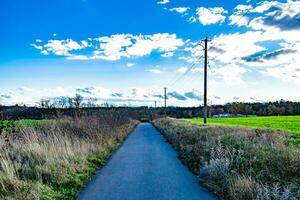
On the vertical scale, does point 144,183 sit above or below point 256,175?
below

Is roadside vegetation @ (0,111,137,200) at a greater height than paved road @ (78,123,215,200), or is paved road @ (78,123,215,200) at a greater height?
roadside vegetation @ (0,111,137,200)

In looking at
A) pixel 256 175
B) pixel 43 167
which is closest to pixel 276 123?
pixel 256 175

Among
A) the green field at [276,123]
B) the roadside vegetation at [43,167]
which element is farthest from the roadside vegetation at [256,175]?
the green field at [276,123]

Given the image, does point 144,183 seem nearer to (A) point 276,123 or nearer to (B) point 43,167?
(B) point 43,167

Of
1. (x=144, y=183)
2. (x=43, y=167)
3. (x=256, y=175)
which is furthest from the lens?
(x=43, y=167)

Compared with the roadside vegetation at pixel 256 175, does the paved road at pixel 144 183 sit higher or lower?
lower

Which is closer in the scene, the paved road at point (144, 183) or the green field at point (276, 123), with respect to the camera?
the paved road at point (144, 183)

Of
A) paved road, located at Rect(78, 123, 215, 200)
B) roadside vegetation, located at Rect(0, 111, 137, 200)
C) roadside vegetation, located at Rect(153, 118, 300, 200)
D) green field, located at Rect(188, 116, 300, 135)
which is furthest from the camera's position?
green field, located at Rect(188, 116, 300, 135)

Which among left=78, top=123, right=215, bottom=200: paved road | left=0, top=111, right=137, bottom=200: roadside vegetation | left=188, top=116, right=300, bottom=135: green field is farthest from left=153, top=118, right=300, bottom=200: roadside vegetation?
left=188, top=116, right=300, bottom=135: green field

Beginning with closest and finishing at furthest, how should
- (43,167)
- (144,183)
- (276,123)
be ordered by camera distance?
(144,183)
(43,167)
(276,123)

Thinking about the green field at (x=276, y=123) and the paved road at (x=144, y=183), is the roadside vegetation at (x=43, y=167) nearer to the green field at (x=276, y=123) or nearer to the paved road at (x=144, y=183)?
the paved road at (x=144, y=183)

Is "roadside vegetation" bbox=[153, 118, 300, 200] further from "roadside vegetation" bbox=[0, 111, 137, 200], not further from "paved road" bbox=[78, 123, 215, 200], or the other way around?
"roadside vegetation" bbox=[0, 111, 137, 200]

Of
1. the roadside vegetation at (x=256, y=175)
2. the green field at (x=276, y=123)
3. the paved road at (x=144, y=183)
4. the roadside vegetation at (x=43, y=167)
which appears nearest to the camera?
the roadside vegetation at (x=256, y=175)

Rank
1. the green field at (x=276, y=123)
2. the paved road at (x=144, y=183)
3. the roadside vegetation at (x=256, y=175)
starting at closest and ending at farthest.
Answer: the roadside vegetation at (x=256, y=175)
the paved road at (x=144, y=183)
the green field at (x=276, y=123)
